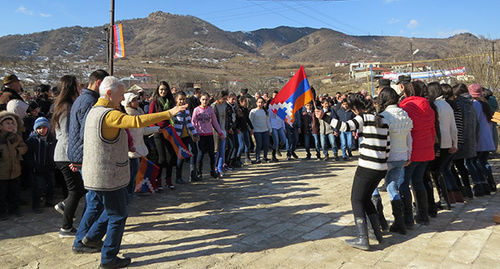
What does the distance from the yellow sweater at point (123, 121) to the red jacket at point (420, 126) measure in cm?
321

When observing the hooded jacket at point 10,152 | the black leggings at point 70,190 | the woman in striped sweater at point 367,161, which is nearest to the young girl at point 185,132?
the hooded jacket at point 10,152

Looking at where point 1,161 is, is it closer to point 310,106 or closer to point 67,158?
point 67,158

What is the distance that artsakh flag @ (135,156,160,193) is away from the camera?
6.32 m

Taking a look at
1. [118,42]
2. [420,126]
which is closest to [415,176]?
[420,126]

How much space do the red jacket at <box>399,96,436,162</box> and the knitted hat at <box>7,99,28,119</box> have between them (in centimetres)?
653

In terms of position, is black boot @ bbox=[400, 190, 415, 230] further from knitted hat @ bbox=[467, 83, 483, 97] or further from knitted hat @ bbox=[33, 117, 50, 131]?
knitted hat @ bbox=[33, 117, 50, 131]

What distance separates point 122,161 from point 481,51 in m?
17.1

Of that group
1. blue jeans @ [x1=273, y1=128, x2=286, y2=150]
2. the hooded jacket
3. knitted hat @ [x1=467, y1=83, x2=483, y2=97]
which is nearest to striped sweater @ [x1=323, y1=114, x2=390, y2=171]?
knitted hat @ [x1=467, y1=83, x2=483, y2=97]

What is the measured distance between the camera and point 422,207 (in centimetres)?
467

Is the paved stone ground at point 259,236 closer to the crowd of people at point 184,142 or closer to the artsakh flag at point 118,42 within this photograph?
the crowd of people at point 184,142

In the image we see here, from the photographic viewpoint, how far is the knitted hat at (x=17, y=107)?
6.24 m

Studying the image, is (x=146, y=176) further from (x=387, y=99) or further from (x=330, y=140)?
(x=330, y=140)

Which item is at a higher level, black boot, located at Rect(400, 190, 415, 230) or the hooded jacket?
the hooded jacket

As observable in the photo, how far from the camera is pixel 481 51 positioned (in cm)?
1535
